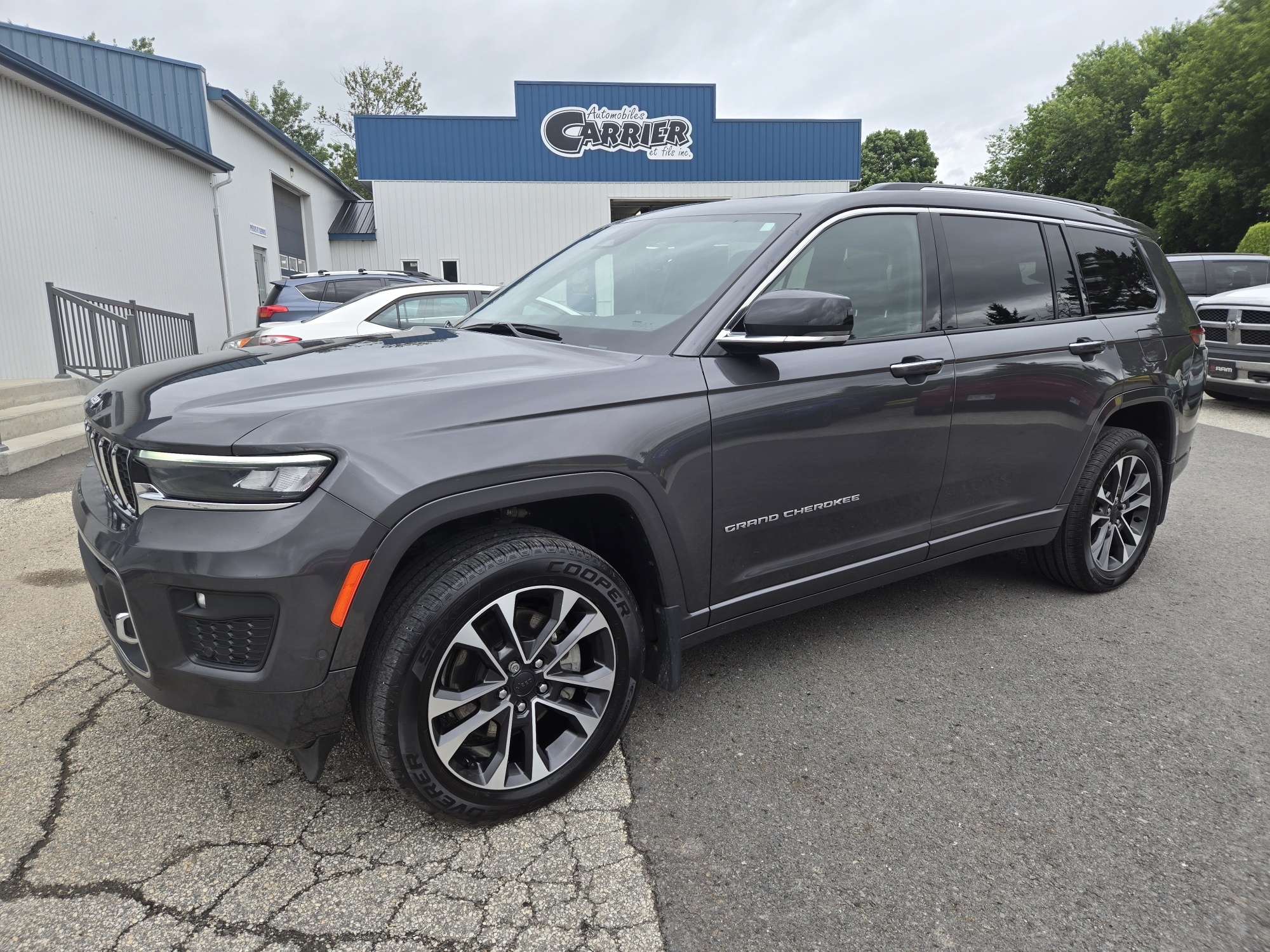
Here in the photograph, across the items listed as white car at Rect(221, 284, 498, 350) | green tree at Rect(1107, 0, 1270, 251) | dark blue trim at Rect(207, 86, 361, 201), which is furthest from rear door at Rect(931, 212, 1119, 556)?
green tree at Rect(1107, 0, 1270, 251)

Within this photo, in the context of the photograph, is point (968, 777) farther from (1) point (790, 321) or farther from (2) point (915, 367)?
(1) point (790, 321)

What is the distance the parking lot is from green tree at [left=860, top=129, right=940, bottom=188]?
72360 millimetres

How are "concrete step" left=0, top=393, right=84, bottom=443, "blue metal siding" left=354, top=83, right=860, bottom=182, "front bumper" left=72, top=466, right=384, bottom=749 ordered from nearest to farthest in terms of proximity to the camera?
1. "front bumper" left=72, top=466, right=384, bottom=749
2. "concrete step" left=0, top=393, right=84, bottom=443
3. "blue metal siding" left=354, top=83, right=860, bottom=182

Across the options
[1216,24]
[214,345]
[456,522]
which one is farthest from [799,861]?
[1216,24]

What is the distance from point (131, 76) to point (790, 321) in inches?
788

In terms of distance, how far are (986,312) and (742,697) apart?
5.93ft

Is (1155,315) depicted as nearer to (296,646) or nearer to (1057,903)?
(1057,903)

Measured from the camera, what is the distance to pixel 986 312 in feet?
10.7

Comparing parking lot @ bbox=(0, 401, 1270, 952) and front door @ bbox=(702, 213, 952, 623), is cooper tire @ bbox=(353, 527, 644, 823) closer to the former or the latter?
parking lot @ bbox=(0, 401, 1270, 952)

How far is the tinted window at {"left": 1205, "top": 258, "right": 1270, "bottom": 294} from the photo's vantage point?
12.1m

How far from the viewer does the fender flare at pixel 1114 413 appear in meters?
3.62

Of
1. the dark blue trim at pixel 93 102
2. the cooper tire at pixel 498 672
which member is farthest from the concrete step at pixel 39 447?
the cooper tire at pixel 498 672

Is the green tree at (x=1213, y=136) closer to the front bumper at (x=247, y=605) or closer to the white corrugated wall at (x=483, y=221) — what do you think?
the white corrugated wall at (x=483, y=221)

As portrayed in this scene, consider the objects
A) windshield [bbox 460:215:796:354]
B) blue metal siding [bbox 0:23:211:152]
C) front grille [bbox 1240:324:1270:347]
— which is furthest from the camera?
blue metal siding [bbox 0:23:211:152]
